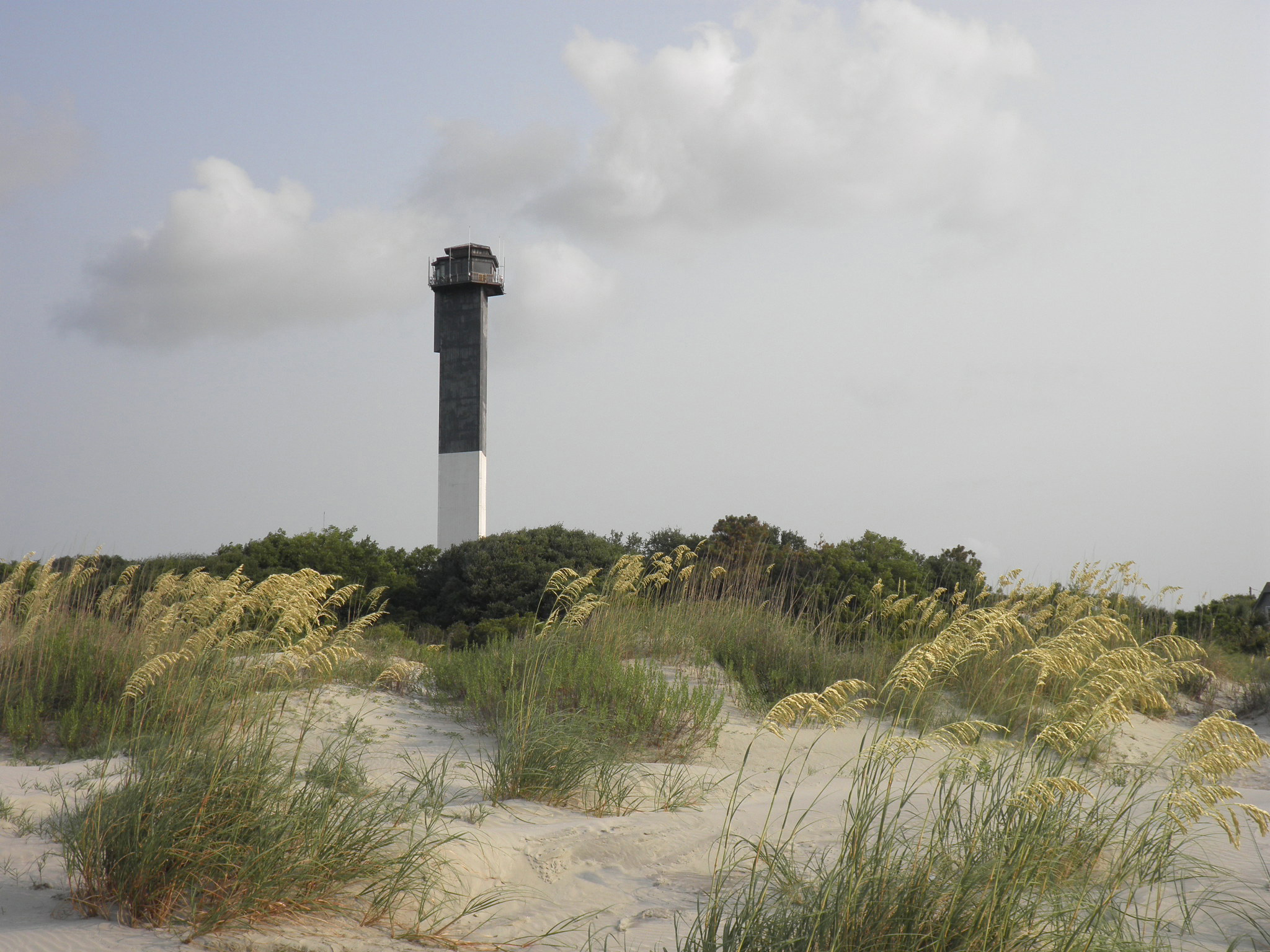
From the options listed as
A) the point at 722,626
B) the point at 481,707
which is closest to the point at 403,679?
the point at 481,707

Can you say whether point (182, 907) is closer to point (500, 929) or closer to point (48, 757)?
point (500, 929)

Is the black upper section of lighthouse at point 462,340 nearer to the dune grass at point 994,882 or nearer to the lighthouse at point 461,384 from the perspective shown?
the lighthouse at point 461,384

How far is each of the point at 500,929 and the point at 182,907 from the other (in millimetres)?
1173

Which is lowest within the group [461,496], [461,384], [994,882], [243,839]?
[243,839]

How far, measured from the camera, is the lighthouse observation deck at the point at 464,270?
29.5 metres

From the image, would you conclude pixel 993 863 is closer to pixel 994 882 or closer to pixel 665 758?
pixel 994 882

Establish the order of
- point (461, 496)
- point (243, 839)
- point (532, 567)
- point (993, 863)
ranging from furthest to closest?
point (461, 496)
point (532, 567)
point (243, 839)
point (993, 863)

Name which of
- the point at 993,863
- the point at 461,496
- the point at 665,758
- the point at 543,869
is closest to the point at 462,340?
the point at 461,496

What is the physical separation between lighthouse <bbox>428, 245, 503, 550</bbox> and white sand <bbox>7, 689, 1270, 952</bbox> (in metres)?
22.4

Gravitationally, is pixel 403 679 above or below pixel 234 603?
below

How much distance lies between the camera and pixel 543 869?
4223mm

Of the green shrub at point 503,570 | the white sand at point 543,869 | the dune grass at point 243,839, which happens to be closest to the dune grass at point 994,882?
the white sand at point 543,869

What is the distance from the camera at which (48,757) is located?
6750 millimetres

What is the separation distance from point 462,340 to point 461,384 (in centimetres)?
143
